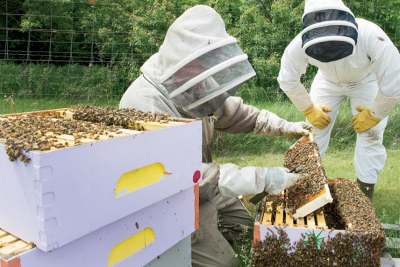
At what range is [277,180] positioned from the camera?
2.40m

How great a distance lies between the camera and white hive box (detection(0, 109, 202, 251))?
4.17 ft

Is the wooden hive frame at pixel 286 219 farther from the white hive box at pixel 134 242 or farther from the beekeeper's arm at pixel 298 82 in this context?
the beekeeper's arm at pixel 298 82

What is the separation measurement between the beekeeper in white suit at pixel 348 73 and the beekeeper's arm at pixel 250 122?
2.07 feet

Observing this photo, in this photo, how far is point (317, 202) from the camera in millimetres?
2314

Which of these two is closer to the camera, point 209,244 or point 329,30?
point 209,244

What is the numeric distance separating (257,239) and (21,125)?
1.53 metres

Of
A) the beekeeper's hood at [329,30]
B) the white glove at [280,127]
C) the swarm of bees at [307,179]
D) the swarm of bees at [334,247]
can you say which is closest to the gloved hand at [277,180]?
the swarm of bees at [307,179]

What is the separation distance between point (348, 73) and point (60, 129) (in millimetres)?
2992

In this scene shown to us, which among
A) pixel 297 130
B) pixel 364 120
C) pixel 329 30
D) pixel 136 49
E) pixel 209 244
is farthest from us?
pixel 136 49

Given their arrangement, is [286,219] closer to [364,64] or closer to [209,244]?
[209,244]

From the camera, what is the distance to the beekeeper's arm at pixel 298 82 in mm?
3646

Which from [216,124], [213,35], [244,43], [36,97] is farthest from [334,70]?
[36,97]

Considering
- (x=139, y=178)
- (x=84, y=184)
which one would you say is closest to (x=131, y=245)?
(x=139, y=178)

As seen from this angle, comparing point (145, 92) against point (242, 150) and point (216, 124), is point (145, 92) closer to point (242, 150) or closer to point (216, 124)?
point (216, 124)
